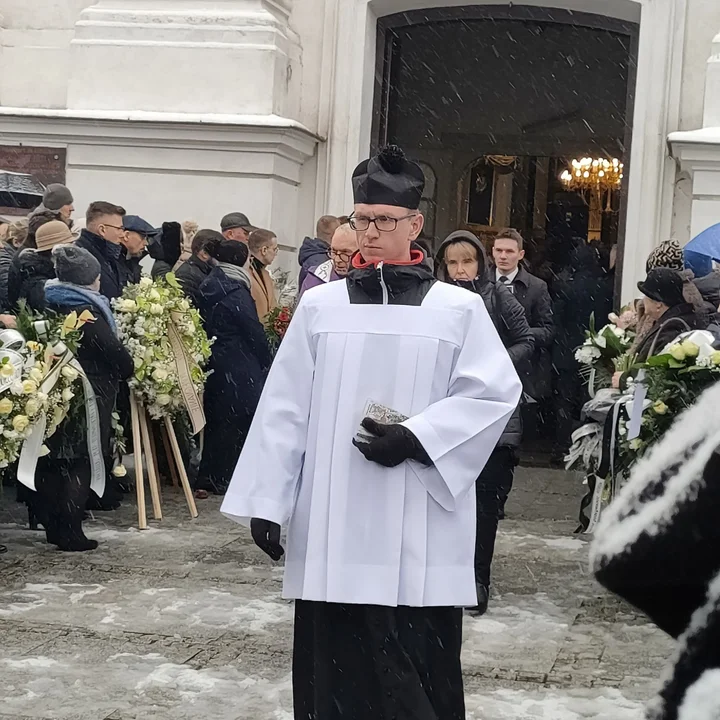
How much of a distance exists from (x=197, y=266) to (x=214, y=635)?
4297 mm

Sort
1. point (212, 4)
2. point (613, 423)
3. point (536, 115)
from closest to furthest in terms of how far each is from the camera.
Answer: point (613, 423)
point (212, 4)
point (536, 115)

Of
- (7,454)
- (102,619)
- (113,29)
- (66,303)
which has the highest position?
(113,29)

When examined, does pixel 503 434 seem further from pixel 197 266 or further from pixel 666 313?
pixel 197 266

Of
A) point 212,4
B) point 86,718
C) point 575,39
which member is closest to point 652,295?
point 86,718

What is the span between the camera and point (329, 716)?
388 cm

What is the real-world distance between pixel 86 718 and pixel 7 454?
2326 millimetres

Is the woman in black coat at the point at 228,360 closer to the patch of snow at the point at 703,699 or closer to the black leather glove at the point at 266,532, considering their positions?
the black leather glove at the point at 266,532

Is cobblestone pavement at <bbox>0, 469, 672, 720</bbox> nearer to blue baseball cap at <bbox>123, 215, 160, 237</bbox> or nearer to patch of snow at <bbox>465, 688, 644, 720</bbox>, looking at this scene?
patch of snow at <bbox>465, 688, 644, 720</bbox>

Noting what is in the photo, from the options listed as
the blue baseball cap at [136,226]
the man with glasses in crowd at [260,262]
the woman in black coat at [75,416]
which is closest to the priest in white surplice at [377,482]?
the woman in black coat at [75,416]

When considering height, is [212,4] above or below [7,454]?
above

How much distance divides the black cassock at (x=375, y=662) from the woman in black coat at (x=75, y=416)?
3.75 m

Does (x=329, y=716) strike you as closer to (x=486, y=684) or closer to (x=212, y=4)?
(x=486, y=684)

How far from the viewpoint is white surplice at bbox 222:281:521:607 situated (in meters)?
3.84

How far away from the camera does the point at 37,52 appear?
41.3 feet
